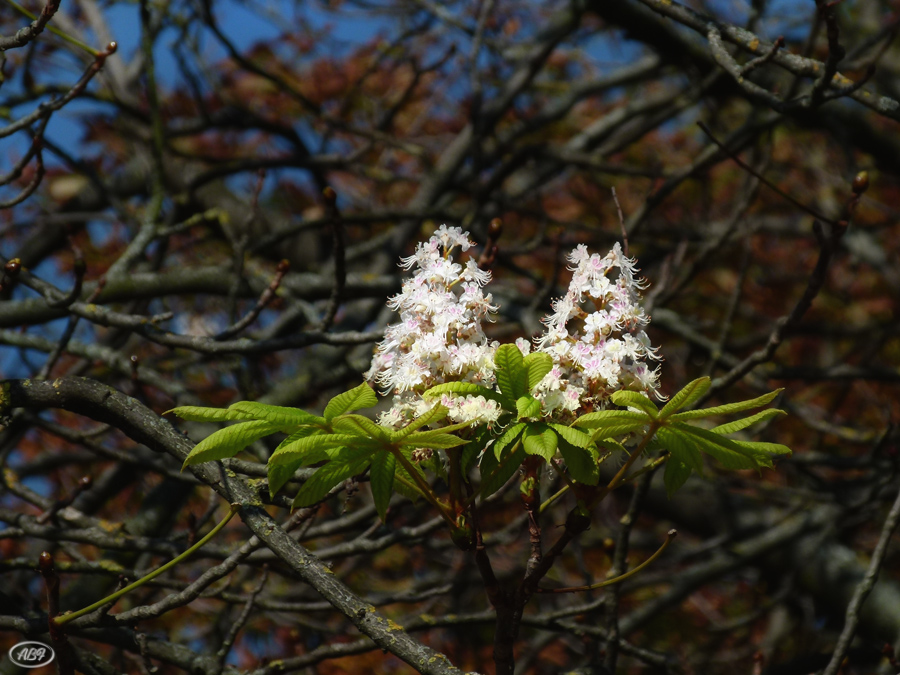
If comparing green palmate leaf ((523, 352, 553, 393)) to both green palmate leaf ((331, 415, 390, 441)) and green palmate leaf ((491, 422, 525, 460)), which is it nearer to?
green palmate leaf ((491, 422, 525, 460))

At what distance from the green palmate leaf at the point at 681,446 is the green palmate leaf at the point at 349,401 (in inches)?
19.5

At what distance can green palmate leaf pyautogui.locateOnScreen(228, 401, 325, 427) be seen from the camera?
51.9 inches

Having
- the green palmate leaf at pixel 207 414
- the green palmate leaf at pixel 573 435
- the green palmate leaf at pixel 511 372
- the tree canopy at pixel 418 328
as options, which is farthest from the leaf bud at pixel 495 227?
the green palmate leaf at pixel 207 414

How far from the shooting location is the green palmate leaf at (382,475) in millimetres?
1389

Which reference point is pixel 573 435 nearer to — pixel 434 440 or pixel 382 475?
pixel 434 440

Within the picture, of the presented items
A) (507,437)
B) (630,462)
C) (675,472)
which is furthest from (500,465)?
(675,472)

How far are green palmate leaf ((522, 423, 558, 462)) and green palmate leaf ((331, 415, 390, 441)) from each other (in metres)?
0.23

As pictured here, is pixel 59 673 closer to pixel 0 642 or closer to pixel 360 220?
pixel 360 220

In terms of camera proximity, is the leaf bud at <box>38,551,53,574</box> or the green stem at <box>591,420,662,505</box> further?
the leaf bud at <box>38,551,53,574</box>

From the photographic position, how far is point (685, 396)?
1.33 m

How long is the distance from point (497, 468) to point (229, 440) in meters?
0.47

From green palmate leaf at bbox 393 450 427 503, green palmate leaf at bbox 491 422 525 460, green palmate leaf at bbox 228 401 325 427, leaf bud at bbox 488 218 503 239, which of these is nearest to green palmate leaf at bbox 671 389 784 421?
green palmate leaf at bbox 491 422 525 460

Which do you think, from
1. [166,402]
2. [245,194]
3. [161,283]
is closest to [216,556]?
[161,283]

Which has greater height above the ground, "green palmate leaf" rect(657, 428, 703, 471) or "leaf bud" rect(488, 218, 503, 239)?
"leaf bud" rect(488, 218, 503, 239)
